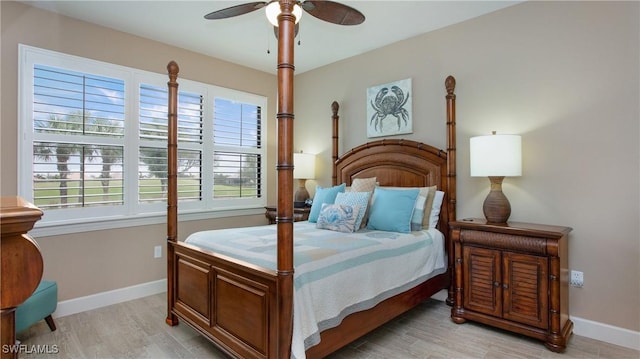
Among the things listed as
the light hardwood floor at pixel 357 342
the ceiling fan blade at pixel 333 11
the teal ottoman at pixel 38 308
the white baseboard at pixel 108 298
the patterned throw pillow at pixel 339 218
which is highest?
the ceiling fan blade at pixel 333 11

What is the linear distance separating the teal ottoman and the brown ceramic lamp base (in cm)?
339

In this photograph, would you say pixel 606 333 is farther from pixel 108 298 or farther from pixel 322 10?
pixel 108 298

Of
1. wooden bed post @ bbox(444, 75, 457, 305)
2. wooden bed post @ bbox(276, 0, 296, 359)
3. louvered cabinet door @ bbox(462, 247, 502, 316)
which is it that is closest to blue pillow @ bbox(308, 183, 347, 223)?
wooden bed post @ bbox(444, 75, 457, 305)

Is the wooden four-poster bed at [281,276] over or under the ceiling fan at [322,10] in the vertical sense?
under

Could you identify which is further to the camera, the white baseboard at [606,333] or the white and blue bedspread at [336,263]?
the white baseboard at [606,333]

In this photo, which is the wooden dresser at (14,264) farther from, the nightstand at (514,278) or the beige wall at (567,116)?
the beige wall at (567,116)

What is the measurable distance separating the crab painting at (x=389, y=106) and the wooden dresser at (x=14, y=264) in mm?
3431

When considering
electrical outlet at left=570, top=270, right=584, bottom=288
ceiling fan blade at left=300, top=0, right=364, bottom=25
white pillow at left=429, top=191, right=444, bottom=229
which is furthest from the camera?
white pillow at left=429, top=191, right=444, bottom=229

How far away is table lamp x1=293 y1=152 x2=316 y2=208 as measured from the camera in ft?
14.2

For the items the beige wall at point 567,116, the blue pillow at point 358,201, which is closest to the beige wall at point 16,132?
the blue pillow at point 358,201

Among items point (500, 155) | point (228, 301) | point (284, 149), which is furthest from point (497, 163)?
point (228, 301)

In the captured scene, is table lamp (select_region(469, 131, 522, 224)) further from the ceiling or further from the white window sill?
the white window sill

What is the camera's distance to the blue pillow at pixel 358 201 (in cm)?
303

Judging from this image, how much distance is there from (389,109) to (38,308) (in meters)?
3.58
